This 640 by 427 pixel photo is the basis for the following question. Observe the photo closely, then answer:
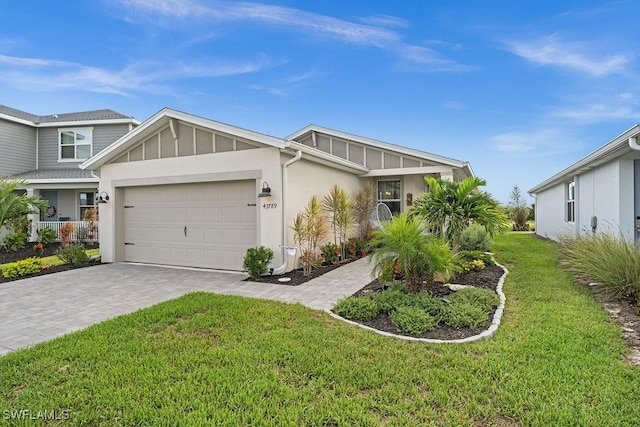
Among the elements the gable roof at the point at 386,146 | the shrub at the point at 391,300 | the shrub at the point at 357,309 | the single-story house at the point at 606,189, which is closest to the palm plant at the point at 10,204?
the gable roof at the point at 386,146

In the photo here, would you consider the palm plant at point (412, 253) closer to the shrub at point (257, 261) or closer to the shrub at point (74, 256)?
the shrub at point (257, 261)

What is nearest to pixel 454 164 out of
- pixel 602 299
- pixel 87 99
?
pixel 602 299

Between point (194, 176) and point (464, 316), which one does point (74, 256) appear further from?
point (464, 316)

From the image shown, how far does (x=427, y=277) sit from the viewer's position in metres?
5.84

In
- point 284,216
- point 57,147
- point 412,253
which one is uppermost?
point 57,147

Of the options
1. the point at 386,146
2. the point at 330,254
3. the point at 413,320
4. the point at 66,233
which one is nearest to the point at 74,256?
the point at 66,233

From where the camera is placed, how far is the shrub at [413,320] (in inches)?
179

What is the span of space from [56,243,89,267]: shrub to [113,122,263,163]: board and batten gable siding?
302 cm

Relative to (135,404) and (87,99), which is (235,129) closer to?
(135,404)

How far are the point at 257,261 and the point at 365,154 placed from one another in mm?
6833

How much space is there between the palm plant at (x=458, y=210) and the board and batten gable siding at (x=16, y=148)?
19.6 meters

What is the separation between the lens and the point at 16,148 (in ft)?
56.8

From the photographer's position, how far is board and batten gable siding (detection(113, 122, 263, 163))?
30.0 feet

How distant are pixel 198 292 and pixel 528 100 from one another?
15623 millimetres
